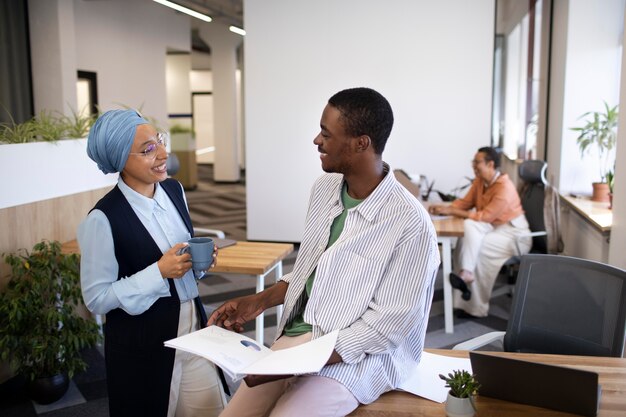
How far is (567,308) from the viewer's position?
2.34 m

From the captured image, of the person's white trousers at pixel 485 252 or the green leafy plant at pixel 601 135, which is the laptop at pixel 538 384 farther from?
the green leafy plant at pixel 601 135

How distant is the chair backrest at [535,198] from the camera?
16.7 ft

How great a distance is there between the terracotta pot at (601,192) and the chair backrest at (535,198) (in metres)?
0.45

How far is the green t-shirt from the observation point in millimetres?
1932

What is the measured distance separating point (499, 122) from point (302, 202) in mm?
4972

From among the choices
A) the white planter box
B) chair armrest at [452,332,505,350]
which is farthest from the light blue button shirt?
the white planter box

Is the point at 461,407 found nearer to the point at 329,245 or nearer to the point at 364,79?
the point at 329,245

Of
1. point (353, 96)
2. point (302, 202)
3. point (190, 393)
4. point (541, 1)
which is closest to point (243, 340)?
point (190, 393)

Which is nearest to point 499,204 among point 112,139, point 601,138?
point 601,138

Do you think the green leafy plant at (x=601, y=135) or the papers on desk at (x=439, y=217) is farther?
the green leafy plant at (x=601, y=135)

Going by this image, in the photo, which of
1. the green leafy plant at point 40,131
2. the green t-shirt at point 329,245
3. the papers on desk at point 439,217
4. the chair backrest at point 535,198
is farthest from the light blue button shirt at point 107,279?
the chair backrest at point 535,198

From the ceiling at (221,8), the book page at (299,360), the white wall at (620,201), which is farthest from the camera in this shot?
the ceiling at (221,8)

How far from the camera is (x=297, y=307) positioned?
6.52ft

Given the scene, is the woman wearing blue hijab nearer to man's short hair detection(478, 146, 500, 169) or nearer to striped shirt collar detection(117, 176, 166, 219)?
striped shirt collar detection(117, 176, 166, 219)
